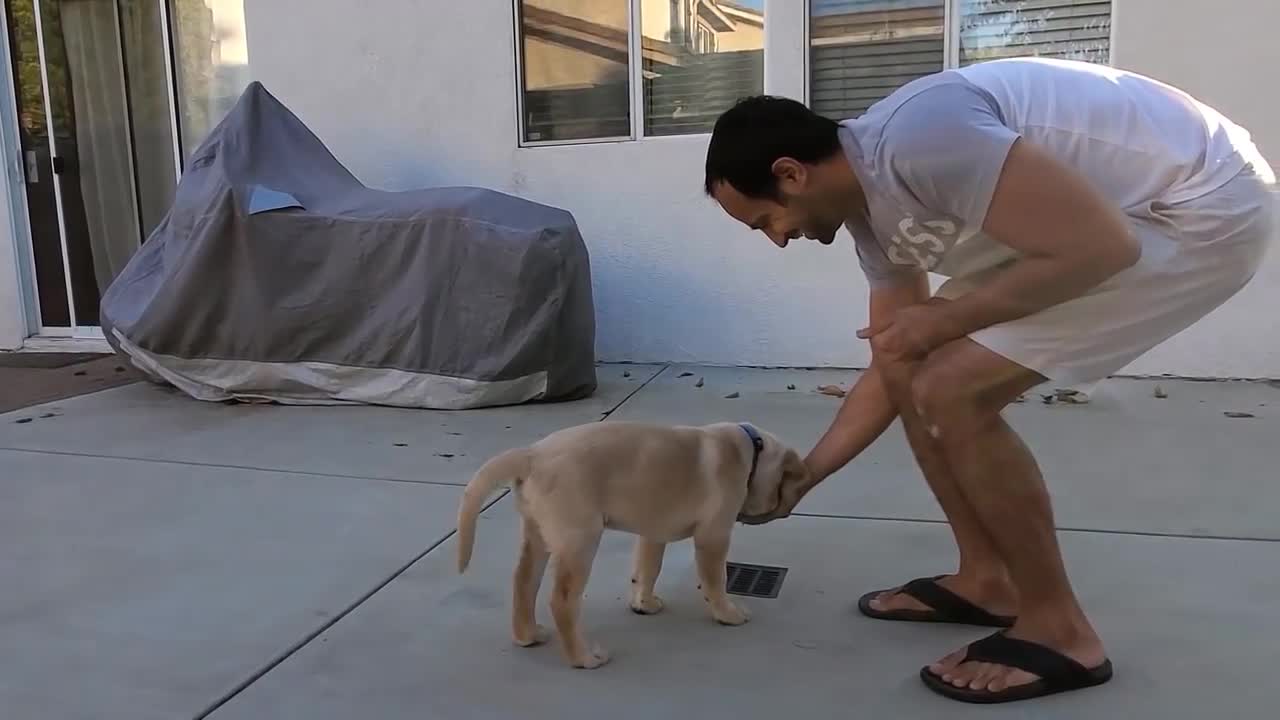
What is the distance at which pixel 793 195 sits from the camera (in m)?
1.85

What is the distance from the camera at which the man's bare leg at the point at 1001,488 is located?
1812mm

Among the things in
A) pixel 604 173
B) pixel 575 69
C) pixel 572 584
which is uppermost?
pixel 575 69

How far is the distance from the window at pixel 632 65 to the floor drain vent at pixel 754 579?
3611 millimetres

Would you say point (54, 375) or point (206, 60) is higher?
point (206, 60)

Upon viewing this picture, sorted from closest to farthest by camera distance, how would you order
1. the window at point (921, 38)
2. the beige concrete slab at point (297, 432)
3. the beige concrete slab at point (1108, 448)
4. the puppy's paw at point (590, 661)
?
the puppy's paw at point (590, 661)
the beige concrete slab at point (1108, 448)
the beige concrete slab at point (297, 432)
the window at point (921, 38)

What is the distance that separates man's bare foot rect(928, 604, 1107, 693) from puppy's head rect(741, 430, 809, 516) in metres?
0.48

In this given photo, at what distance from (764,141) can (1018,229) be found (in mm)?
489

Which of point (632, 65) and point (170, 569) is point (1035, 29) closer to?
point (632, 65)

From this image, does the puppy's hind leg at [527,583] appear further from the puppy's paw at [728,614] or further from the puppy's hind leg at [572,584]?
the puppy's paw at [728,614]

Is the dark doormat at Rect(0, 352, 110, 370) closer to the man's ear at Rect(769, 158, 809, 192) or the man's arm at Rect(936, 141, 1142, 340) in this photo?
the man's ear at Rect(769, 158, 809, 192)

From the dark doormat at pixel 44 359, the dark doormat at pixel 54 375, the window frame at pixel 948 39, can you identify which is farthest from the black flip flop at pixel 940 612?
the dark doormat at pixel 44 359

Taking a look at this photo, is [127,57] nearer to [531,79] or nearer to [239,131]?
[239,131]

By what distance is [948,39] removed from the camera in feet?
16.9

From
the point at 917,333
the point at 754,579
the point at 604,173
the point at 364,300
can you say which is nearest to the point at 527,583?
the point at 754,579
